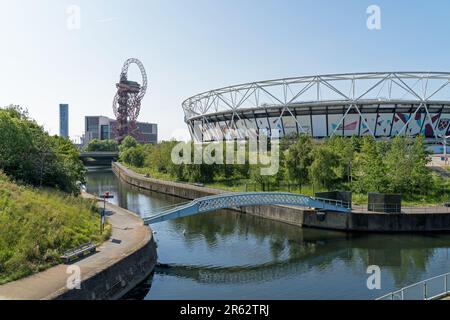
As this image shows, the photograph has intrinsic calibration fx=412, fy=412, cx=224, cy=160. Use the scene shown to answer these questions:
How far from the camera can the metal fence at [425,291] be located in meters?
9.78

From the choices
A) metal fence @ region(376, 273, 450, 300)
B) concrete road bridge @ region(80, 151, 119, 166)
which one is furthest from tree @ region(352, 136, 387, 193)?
concrete road bridge @ region(80, 151, 119, 166)

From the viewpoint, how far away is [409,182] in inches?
1254

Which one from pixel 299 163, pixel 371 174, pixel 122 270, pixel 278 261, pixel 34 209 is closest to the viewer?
pixel 122 270

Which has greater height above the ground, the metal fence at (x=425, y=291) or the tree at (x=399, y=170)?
the tree at (x=399, y=170)

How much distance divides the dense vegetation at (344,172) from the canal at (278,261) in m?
7.86

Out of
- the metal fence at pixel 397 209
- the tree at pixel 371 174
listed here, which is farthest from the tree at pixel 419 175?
the metal fence at pixel 397 209

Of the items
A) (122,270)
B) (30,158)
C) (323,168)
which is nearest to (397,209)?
(323,168)

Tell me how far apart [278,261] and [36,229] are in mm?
10990

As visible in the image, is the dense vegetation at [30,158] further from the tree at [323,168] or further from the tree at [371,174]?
the tree at [371,174]

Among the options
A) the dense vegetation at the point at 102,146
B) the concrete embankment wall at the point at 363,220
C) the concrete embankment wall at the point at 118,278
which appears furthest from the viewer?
the dense vegetation at the point at 102,146

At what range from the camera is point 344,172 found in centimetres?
3694

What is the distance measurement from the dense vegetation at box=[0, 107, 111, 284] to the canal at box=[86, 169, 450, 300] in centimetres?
346

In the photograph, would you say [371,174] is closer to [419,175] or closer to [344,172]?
[419,175]

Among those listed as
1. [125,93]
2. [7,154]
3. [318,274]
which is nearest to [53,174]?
[7,154]
